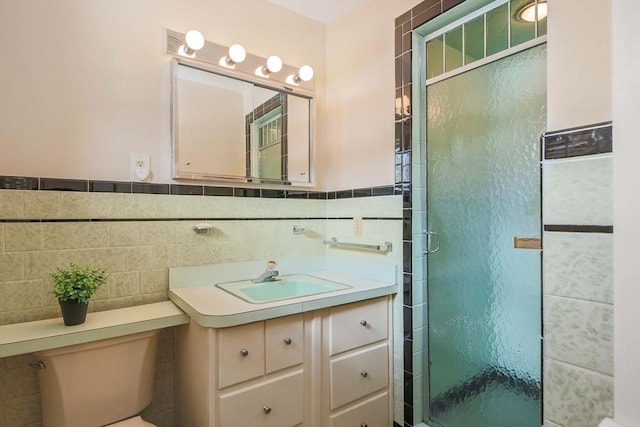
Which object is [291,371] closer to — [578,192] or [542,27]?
[578,192]

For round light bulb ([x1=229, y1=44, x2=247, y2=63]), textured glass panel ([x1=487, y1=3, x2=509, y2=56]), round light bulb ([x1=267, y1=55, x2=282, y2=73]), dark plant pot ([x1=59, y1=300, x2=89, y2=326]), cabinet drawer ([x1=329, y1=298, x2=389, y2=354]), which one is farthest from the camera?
round light bulb ([x1=267, y1=55, x2=282, y2=73])

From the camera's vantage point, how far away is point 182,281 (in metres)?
1.65

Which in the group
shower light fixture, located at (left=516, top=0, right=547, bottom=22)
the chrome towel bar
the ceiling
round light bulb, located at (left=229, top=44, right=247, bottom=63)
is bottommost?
the chrome towel bar

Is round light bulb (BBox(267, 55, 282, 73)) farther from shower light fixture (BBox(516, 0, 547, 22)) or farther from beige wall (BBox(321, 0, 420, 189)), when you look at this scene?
shower light fixture (BBox(516, 0, 547, 22))

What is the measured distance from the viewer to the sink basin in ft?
5.34

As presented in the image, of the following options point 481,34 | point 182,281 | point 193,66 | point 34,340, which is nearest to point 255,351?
point 182,281

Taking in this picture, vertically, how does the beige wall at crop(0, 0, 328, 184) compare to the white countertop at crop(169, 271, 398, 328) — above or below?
above

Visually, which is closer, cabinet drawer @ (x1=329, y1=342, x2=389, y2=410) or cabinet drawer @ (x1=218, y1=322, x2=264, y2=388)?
cabinet drawer @ (x1=218, y1=322, x2=264, y2=388)

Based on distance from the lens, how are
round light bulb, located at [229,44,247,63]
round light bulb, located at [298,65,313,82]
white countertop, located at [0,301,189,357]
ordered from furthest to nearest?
round light bulb, located at [298,65,313,82]
round light bulb, located at [229,44,247,63]
white countertop, located at [0,301,189,357]

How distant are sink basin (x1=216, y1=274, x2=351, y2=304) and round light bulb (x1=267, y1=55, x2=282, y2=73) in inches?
47.1

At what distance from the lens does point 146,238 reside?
5.14ft

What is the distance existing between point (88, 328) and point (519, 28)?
2.04m

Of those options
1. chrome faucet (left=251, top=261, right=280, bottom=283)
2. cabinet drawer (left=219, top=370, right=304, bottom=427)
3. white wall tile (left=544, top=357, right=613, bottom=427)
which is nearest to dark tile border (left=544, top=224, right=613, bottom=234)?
white wall tile (left=544, top=357, right=613, bottom=427)

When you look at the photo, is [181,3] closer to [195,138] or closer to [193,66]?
[193,66]
